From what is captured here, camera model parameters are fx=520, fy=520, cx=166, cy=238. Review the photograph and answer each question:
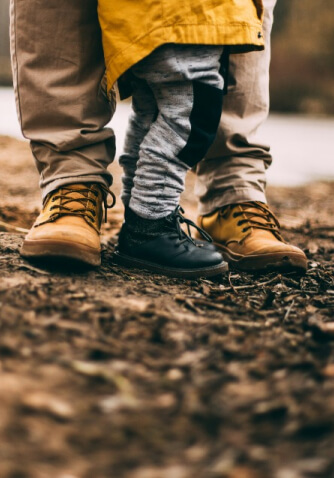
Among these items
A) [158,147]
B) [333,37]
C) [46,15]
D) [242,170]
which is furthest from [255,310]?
[333,37]

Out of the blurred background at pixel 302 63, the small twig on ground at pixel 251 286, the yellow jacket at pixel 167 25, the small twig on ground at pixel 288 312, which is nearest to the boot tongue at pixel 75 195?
the yellow jacket at pixel 167 25

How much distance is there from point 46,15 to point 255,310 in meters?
0.98

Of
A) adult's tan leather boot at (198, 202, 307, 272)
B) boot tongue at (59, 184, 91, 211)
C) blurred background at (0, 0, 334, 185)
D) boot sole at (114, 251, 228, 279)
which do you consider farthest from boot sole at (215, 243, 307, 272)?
blurred background at (0, 0, 334, 185)

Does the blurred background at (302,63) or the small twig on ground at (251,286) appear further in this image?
the blurred background at (302,63)

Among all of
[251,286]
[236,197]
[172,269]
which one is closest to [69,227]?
[172,269]

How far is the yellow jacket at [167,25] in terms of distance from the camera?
48.7 inches

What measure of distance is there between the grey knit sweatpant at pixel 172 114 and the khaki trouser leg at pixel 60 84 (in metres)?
0.15

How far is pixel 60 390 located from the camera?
80 cm

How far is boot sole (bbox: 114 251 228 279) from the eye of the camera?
144 centimetres

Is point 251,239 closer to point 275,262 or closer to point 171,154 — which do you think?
point 275,262

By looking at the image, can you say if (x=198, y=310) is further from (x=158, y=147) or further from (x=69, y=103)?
(x=69, y=103)

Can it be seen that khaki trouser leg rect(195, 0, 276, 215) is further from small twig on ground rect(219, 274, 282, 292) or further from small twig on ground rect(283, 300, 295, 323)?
small twig on ground rect(283, 300, 295, 323)

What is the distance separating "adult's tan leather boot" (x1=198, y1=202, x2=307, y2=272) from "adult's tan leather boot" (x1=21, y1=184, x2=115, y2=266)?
436 millimetres

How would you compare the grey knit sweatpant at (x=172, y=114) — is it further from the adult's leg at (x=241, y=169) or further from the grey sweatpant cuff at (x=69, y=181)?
the adult's leg at (x=241, y=169)
